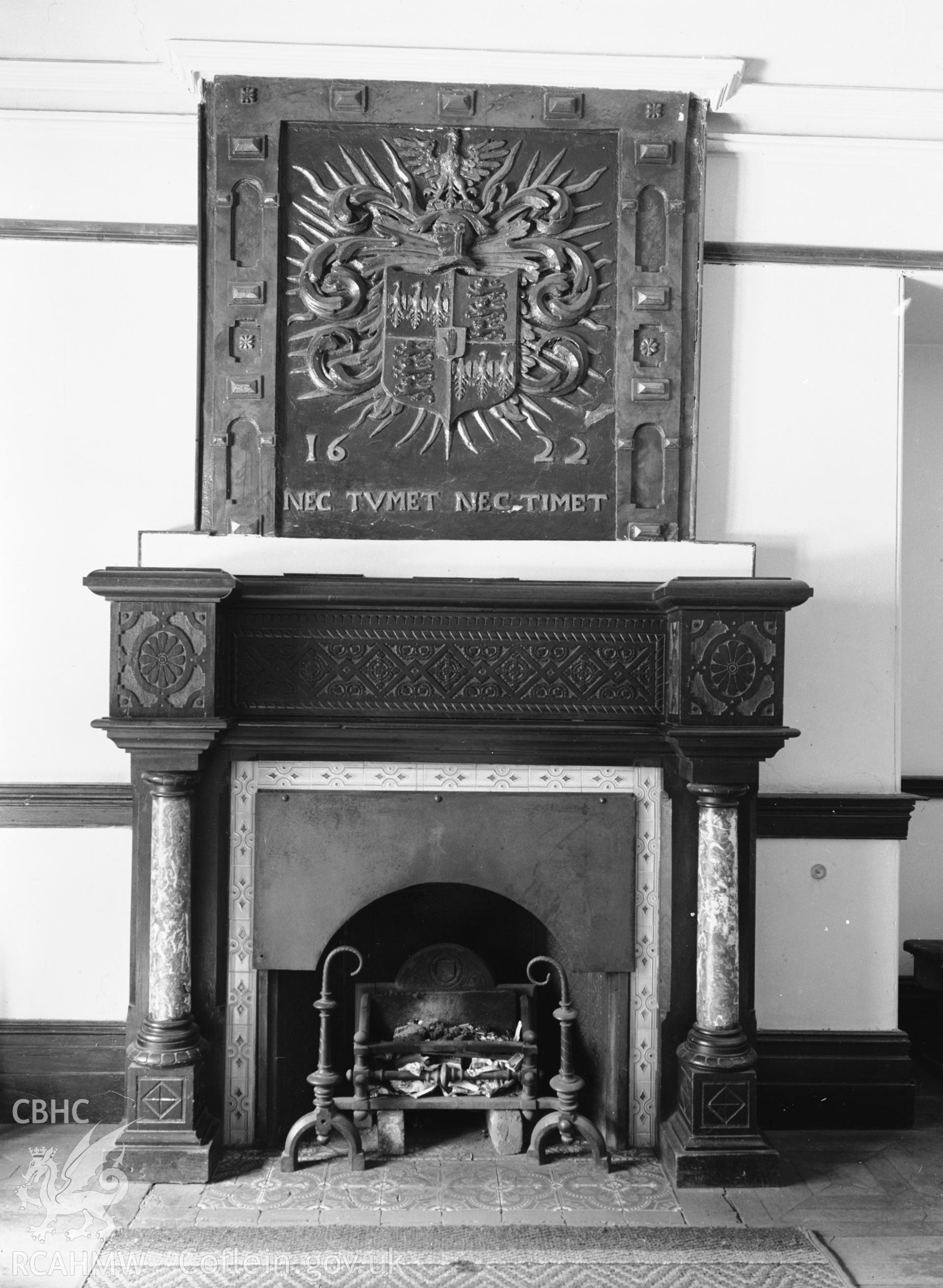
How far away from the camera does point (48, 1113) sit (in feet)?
10.3

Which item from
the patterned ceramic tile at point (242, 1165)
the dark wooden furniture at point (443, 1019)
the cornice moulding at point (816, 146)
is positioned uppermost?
the cornice moulding at point (816, 146)

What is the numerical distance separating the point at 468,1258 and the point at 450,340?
2.57 meters

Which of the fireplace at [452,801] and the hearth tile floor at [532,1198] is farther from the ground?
the fireplace at [452,801]

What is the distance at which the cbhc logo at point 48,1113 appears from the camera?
3.14m

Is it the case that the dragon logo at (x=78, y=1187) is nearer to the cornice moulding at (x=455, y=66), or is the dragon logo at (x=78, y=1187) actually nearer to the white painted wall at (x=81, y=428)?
the white painted wall at (x=81, y=428)

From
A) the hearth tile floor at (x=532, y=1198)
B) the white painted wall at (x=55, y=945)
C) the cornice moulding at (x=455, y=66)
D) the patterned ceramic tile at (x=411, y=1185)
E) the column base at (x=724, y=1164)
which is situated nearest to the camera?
the hearth tile floor at (x=532, y=1198)

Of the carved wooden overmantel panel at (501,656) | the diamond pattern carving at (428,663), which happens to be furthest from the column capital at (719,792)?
the diamond pattern carving at (428,663)

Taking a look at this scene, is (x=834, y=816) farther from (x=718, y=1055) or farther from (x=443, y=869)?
(x=443, y=869)

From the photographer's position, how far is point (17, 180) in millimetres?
3178

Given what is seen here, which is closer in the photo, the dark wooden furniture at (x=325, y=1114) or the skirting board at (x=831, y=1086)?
the dark wooden furniture at (x=325, y=1114)

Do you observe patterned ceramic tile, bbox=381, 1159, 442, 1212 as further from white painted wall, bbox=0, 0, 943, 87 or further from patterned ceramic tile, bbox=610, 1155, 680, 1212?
white painted wall, bbox=0, 0, 943, 87

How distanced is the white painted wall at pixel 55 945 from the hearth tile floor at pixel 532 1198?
0.38m

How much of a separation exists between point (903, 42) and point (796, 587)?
6.18 ft

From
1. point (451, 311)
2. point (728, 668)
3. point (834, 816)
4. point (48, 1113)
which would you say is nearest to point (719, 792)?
point (728, 668)
